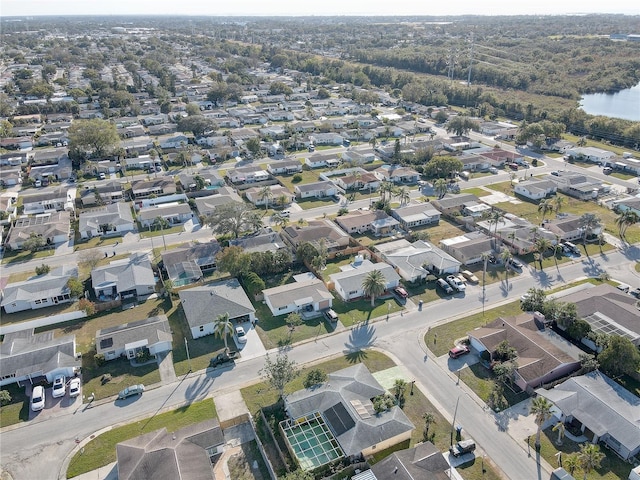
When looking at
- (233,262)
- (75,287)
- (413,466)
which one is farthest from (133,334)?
(413,466)

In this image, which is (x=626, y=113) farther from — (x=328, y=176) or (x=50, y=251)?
(x=50, y=251)

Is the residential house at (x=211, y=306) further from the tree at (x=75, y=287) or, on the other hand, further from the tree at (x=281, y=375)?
the tree at (x=75, y=287)

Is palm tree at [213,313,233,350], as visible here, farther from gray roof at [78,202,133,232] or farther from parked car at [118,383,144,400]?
gray roof at [78,202,133,232]

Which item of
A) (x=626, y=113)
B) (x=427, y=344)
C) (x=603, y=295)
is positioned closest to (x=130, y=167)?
(x=427, y=344)

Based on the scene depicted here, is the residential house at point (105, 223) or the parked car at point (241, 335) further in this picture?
the residential house at point (105, 223)

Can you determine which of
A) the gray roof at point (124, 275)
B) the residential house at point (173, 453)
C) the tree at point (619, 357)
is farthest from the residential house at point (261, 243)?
the tree at point (619, 357)

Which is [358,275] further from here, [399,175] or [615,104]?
[615,104]

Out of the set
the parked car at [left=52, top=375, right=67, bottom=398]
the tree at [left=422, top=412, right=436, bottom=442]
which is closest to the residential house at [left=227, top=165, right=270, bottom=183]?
the parked car at [left=52, top=375, right=67, bottom=398]
